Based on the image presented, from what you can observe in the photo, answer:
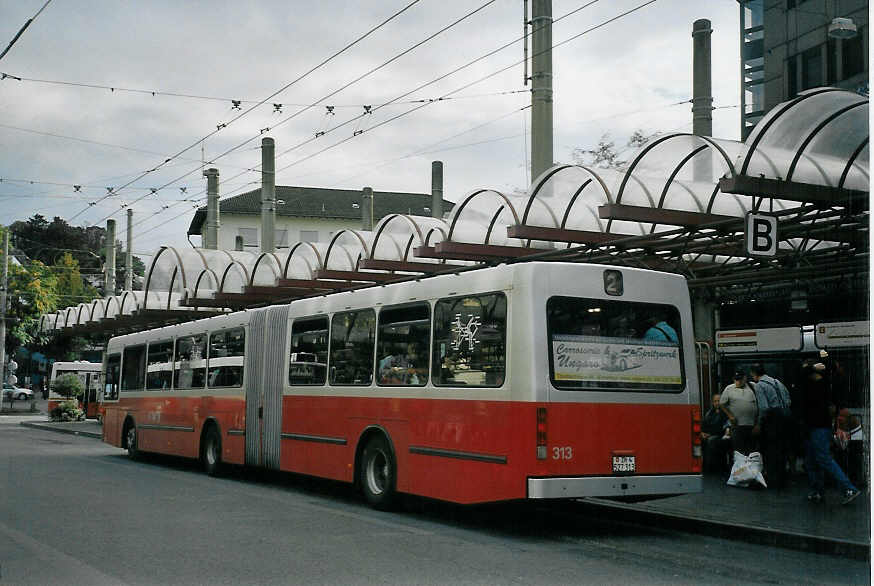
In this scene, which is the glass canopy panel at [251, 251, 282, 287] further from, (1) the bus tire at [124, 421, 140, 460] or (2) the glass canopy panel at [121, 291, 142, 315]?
(2) the glass canopy panel at [121, 291, 142, 315]

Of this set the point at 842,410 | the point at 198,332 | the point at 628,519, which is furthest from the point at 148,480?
the point at 842,410

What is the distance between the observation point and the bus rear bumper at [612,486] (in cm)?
1023

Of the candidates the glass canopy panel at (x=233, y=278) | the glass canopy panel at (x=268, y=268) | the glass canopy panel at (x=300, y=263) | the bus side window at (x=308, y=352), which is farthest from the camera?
the glass canopy panel at (x=233, y=278)

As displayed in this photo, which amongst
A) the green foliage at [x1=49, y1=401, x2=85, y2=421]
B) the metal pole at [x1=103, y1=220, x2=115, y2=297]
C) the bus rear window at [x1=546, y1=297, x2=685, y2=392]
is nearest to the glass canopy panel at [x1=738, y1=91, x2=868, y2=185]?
the bus rear window at [x1=546, y1=297, x2=685, y2=392]

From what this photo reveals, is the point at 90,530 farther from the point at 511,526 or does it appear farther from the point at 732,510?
the point at 732,510

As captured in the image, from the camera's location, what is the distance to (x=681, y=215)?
479 inches

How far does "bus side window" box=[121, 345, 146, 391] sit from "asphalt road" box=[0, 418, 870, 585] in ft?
23.3

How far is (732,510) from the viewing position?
39.4 ft

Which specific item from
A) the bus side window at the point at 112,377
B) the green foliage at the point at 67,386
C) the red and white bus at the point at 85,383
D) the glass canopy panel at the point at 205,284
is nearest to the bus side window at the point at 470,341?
the glass canopy panel at the point at 205,284

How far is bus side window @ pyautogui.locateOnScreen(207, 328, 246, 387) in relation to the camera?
17578mm

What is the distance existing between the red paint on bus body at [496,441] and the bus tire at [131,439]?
933 cm

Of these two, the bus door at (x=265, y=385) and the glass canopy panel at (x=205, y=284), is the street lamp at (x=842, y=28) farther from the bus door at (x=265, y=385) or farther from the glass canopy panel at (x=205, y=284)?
the glass canopy panel at (x=205, y=284)

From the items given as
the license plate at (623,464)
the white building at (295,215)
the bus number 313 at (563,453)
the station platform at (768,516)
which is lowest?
the station platform at (768,516)

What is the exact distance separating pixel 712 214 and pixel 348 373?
5101mm
